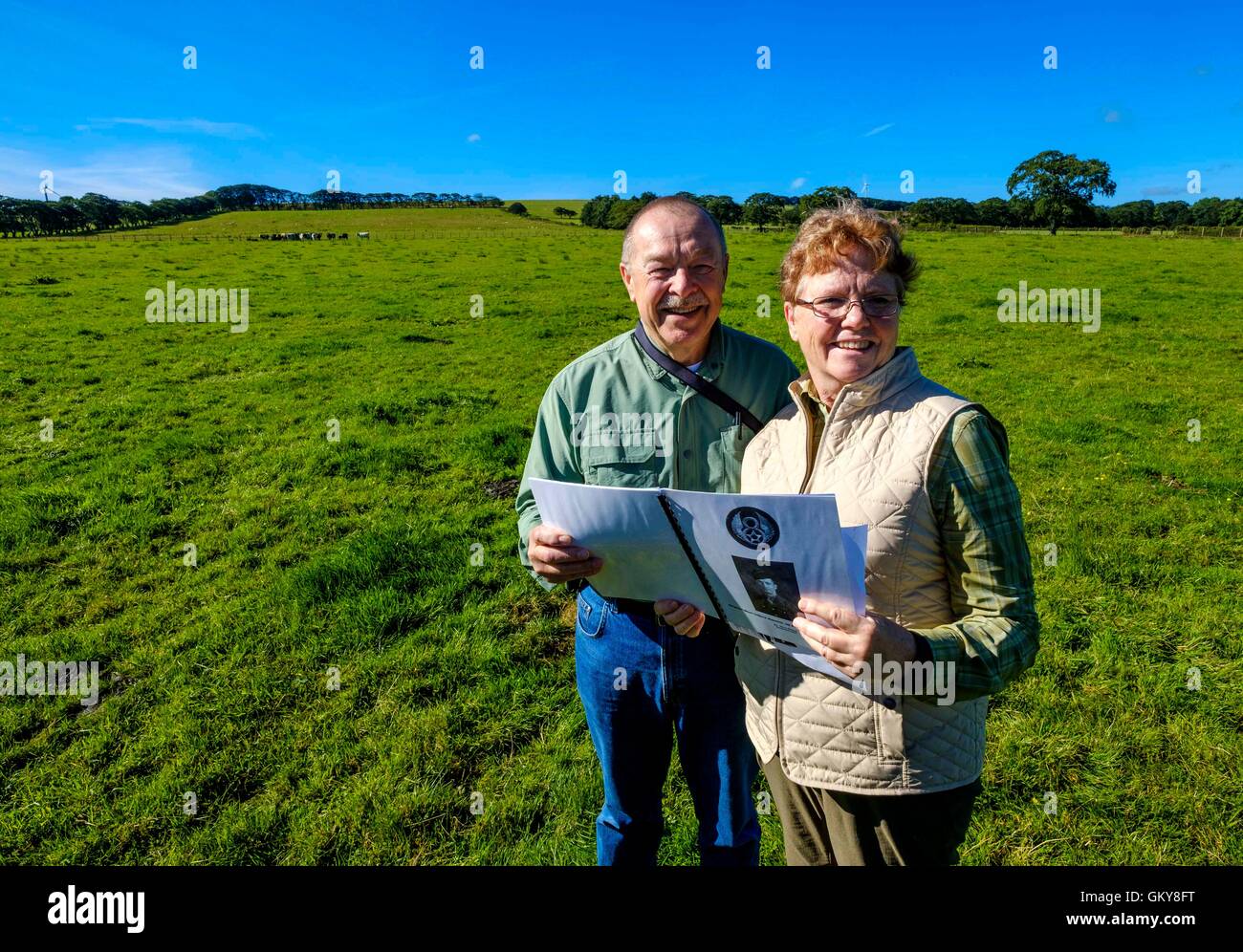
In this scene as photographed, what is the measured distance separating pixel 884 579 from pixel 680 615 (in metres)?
0.74

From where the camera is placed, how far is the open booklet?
1.76 meters

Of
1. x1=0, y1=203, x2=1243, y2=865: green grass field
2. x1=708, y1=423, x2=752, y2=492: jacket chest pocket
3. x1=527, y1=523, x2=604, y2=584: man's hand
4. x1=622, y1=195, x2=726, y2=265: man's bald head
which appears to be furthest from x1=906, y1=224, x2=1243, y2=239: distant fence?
x1=527, y1=523, x2=604, y2=584: man's hand

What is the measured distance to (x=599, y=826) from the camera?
117 inches

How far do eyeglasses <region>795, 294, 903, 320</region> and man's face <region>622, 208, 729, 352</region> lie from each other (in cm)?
54

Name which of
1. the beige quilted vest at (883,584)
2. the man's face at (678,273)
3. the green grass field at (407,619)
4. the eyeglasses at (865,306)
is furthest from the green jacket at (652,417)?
the green grass field at (407,619)

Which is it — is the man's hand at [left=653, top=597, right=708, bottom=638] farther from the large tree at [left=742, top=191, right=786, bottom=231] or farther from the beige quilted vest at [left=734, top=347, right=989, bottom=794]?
the large tree at [left=742, top=191, right=786, bottom=231]

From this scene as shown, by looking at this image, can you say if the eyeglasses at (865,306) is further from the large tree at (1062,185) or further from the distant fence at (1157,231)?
the large tree at (1062,185)

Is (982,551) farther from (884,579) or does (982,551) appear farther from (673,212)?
(673,212)

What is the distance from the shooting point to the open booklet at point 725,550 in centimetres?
176

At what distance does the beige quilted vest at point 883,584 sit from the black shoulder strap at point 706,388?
36 centimetres

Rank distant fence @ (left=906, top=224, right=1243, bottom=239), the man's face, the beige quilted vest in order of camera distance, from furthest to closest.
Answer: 1. distant fence @ (left=906, top=224, right=1243, bottom=239)
2. the man's face
3. the beige quilted vest

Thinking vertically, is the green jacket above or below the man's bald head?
below

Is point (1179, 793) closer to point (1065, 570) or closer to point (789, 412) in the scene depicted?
point (1065, 570)

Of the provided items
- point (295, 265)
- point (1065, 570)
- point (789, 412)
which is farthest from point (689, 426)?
point (295, 265)
